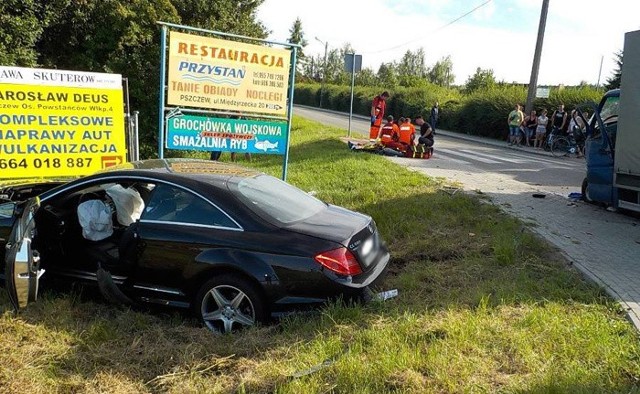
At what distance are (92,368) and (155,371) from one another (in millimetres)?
429

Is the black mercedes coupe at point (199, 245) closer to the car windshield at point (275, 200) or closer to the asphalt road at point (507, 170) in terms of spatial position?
the car windshield at point (275, 200)

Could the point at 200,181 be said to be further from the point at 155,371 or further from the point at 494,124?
the point at 494,124

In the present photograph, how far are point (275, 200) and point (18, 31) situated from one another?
10.7 m

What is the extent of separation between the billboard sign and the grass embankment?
352cm

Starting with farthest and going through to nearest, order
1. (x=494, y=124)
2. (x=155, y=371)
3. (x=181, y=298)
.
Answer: (x=494, y=124) < (x=181, y=298) < (x=155, y=371)

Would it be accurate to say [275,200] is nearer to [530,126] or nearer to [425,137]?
[425,137]

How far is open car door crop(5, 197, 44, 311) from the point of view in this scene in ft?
12.7

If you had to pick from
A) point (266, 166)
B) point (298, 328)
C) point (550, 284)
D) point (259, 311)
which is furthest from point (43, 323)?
point (266, 166)

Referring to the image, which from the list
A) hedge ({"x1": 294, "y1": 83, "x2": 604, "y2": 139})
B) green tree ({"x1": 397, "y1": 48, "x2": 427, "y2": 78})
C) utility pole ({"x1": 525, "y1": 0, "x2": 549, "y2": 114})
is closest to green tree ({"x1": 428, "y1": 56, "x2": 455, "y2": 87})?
green tree ({"x1": 397, "y1": 48, "x2": 427, "y2": 78})

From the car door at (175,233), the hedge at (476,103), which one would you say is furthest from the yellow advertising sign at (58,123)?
the hedge at (476,103)

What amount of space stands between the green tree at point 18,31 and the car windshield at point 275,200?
32.3ft

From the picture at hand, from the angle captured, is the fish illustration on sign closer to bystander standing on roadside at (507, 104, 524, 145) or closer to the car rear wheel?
the car rear wheel

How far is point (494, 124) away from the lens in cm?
2656

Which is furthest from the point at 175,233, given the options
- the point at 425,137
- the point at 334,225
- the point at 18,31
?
the point at 425,137
